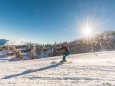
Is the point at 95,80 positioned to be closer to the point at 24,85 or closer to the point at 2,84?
A: the point at 24,85

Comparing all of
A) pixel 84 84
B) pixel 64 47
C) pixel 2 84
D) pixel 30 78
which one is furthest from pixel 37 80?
pixel 64 47

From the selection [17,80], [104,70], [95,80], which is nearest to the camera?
[95,80]

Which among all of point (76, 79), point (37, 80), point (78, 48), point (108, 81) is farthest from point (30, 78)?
point (78, 48)

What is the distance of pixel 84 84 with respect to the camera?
13.0 metres

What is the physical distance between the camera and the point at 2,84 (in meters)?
13.6

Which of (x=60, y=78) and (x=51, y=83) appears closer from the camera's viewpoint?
(x=51, y=83)

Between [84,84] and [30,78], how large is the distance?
15.3 ft

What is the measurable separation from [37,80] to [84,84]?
374 cm

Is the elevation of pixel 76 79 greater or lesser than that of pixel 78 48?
lesser

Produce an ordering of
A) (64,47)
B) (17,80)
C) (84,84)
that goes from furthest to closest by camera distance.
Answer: (64,47) < (17,80) < (84,84)

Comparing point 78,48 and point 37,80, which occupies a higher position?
point 78,48

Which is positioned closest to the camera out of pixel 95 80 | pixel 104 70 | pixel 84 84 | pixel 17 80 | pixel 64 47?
pixel 84 84

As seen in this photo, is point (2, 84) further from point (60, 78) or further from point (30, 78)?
point (60, 78)

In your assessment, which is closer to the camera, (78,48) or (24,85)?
(24,85)
